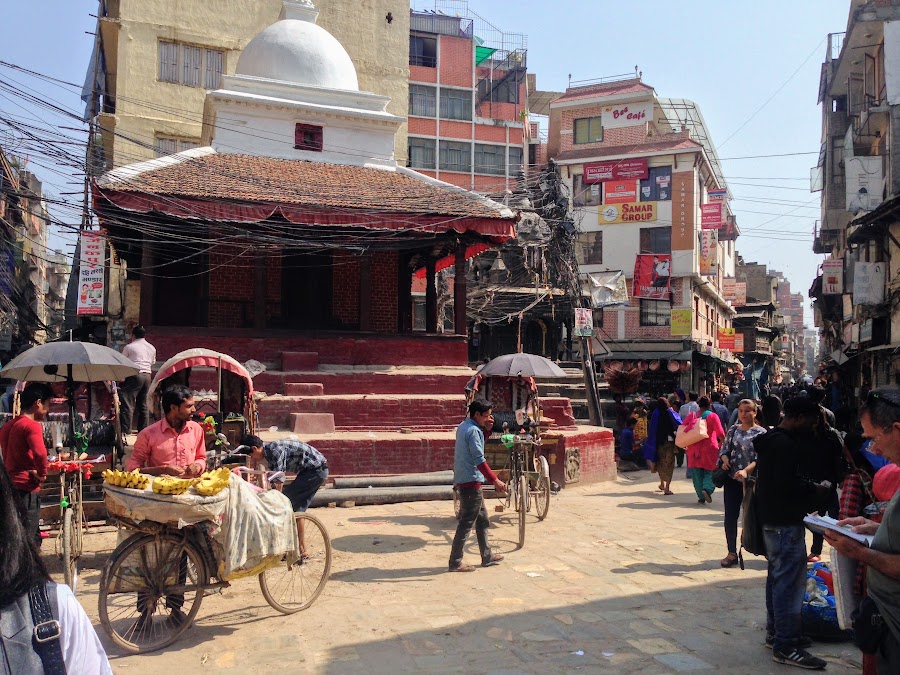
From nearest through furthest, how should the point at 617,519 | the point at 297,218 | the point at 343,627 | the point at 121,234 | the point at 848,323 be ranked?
the point at 343,627
the point at 617,519
the point at 297,218
the point at 121,234
the point at 848,323

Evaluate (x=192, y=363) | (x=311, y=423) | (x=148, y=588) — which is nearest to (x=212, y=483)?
(x=148, y=588)

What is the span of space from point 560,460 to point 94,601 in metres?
8.48

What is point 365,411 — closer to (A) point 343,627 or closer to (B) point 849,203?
(A) point 343,627

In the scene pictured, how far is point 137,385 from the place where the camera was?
13297 millimetres

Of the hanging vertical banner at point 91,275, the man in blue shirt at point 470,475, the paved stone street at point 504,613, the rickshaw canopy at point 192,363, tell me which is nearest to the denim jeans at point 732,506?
the paved stone street at point 504,613

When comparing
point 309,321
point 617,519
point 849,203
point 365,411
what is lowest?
point 617,519

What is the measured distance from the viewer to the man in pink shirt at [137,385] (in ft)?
43.4

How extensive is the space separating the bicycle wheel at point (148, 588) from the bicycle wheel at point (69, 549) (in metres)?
0.91

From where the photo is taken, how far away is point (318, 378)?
15414 millimetres

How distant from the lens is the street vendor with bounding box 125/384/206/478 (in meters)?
6.43

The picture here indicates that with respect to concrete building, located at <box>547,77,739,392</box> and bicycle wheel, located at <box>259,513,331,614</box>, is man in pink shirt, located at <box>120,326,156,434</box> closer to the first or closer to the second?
bicycle wheel, located at <box>259,513,331,614</box>

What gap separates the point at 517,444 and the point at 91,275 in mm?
16916

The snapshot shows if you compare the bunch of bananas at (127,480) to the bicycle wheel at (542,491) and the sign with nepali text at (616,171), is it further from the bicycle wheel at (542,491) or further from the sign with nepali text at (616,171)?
the sign with nepali text at (616,171)

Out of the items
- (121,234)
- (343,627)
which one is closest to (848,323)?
(121,234)
